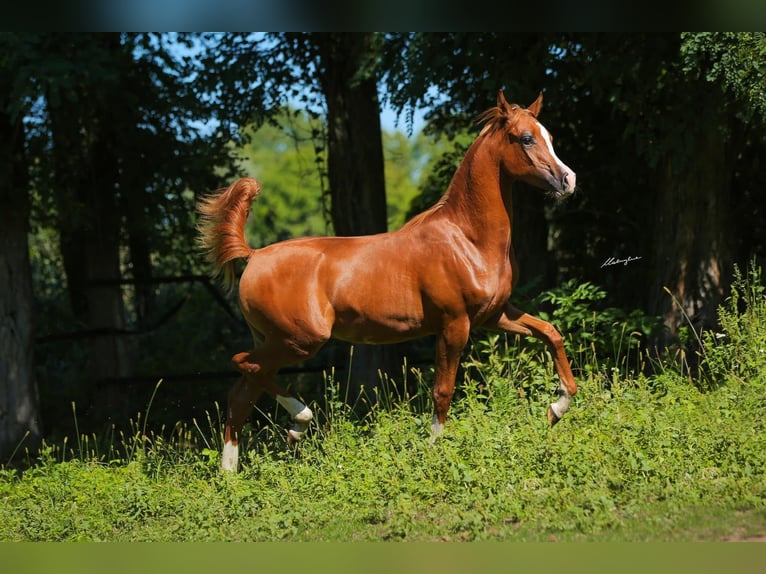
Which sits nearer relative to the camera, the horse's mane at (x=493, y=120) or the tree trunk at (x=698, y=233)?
the horse's mane at (x=493, y=120)

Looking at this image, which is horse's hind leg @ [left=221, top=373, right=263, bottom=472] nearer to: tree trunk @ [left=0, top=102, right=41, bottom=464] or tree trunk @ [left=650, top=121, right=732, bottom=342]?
tree trunk @ [left=0, top=102, right=41, bottom=464]

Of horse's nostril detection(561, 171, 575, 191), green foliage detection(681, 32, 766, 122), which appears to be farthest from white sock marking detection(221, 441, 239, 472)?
green foliage detection(681, 32, 766, 122)

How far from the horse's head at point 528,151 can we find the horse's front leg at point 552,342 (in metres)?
1.04

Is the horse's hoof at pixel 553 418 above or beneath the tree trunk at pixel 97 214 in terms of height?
beneath

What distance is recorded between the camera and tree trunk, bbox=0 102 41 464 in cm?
959

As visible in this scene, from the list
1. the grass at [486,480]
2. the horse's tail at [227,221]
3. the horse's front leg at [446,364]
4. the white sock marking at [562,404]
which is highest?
the horse's tail at [227,221]

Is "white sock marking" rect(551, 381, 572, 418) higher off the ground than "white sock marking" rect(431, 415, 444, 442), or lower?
higher

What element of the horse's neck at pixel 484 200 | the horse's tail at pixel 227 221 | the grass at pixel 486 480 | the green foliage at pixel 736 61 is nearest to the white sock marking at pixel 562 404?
the grass at pixel 486 480

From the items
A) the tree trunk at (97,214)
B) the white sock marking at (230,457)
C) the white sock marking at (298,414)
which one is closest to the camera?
the white sock marking at (298,414)

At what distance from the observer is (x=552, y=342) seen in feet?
21.6

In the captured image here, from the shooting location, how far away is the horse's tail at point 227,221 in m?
7.02

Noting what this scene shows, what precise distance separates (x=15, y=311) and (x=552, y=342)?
6226 millimetres

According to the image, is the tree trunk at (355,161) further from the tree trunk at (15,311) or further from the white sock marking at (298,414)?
the tree trunk at (15,311)

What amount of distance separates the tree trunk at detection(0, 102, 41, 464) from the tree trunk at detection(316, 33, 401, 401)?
343cm
